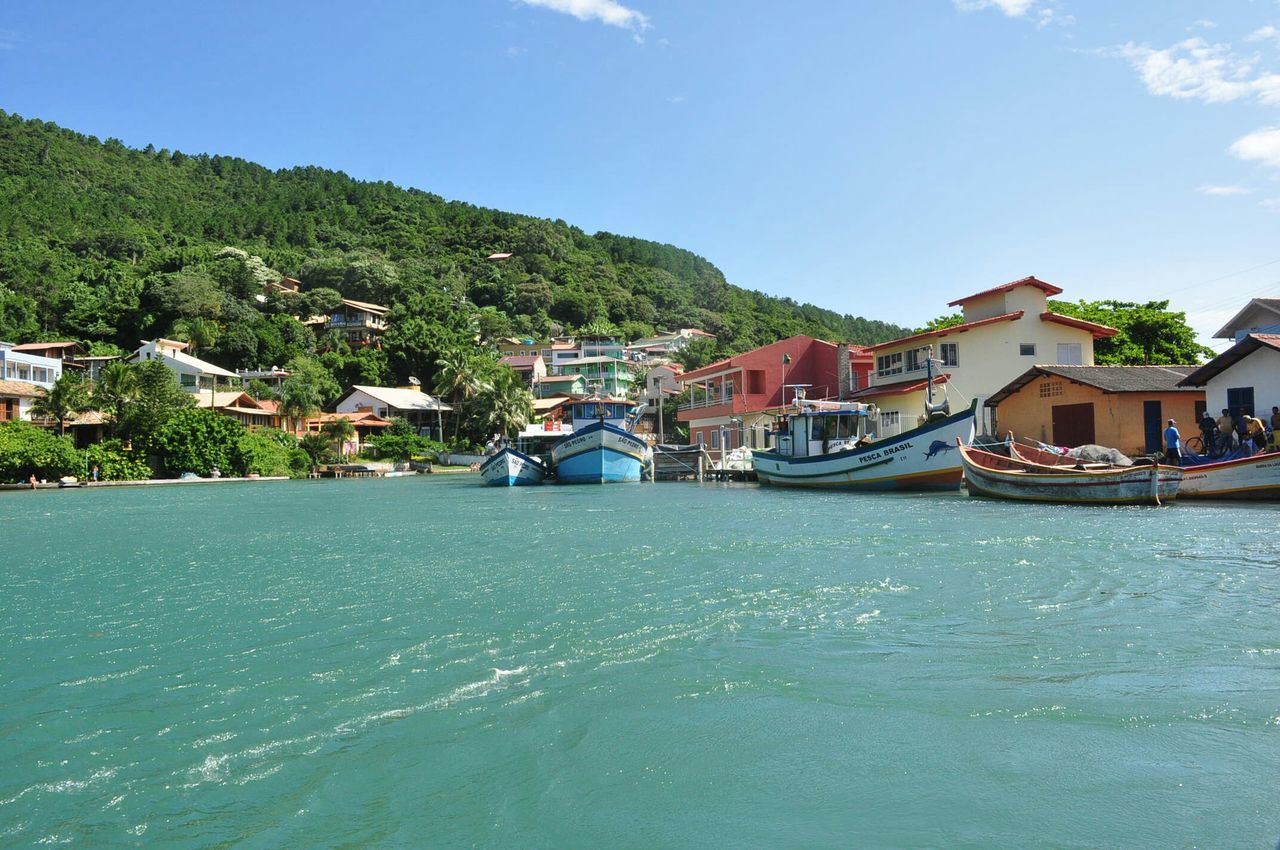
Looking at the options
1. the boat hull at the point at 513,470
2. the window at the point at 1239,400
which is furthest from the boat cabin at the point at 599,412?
the window at the point at 1239,400

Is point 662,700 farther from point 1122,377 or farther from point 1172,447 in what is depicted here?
point 1122,377

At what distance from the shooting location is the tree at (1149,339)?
47.4 m

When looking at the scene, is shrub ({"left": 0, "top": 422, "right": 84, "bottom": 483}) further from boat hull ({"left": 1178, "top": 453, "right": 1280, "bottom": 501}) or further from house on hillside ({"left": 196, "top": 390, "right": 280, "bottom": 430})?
boat hull ({"left": 1178, "top": 453, "right": 1280, "bottom": 501})

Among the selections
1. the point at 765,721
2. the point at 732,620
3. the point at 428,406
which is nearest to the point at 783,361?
the point at 428,406

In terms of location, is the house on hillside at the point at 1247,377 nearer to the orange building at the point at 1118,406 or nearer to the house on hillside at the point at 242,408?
the orange building at the point at 1118,406

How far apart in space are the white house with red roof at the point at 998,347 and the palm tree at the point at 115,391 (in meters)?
43.9

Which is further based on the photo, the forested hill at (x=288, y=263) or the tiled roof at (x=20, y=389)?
the forested hill at (x=288, y=263)

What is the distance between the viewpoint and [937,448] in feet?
88.9

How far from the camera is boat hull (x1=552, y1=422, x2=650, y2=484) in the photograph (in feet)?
135

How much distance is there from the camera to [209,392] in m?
64.2

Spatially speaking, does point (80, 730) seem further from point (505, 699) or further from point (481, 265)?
point (481, 265)

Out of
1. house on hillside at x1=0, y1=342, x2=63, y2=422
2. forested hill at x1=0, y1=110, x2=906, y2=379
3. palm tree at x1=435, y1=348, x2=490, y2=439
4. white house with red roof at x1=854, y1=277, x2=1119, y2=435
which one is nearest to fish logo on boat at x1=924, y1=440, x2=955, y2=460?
white house with red roof at x1=854, y1=277, x2=1119, y2=435

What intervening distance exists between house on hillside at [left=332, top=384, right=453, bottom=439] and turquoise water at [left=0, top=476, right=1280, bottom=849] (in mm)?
59071

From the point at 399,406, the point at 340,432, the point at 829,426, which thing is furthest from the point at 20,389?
the point at 829,426
